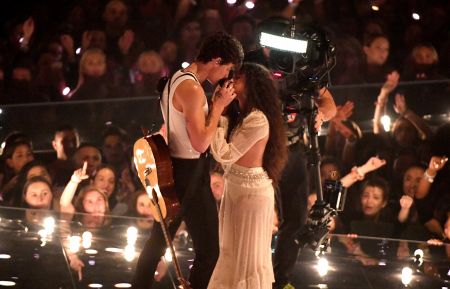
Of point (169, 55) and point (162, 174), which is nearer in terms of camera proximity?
point (162, 174)

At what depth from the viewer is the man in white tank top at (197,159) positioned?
3891 mm

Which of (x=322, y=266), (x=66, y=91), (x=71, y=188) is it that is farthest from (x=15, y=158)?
(x=322, y=266)

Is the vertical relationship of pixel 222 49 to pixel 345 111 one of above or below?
below

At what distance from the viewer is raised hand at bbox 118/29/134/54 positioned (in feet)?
25.5

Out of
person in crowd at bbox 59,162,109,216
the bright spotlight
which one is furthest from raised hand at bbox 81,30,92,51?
person in crowd at bbox 59,162,109,216

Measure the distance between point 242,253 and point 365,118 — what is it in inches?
129

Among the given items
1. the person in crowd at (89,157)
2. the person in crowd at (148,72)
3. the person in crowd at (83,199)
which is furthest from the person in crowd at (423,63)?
the person in crowd at (83,199)

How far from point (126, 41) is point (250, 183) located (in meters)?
4.11

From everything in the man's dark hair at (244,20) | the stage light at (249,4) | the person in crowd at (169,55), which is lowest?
the person in crowd at (169,55)

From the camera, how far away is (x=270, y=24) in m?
4.61

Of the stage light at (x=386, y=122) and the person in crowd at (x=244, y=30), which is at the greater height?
the person in crowd at (x=244, y=30)

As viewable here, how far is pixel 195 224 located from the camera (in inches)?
155

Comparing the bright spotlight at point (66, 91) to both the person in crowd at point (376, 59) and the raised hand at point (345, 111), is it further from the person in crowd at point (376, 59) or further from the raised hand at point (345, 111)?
the person in crowd at point (376, 59)

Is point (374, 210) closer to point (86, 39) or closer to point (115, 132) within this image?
point (115, 132)
